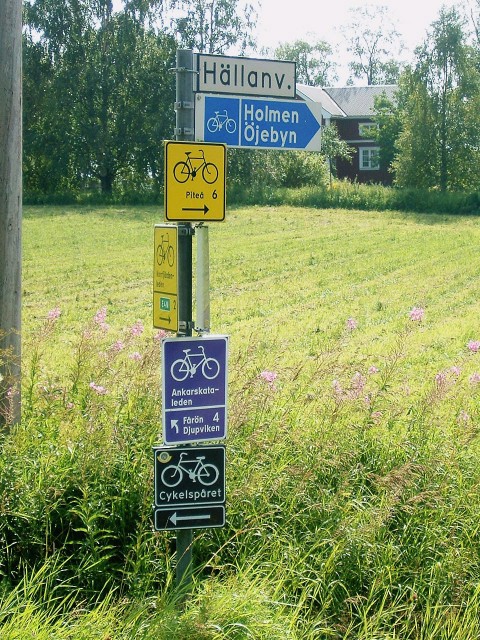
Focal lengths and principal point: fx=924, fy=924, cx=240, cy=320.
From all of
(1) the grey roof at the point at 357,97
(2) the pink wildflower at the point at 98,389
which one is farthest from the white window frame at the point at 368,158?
(2) the pink wildflower at the point at 98,389

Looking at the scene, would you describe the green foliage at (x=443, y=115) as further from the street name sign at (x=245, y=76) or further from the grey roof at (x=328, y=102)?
the street name sign at (x=245, y=76)

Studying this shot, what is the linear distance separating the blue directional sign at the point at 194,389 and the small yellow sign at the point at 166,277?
125mm

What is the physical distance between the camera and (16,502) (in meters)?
4.23

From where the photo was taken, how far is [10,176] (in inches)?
211

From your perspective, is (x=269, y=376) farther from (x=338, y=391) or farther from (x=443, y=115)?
(x=443, y=115)

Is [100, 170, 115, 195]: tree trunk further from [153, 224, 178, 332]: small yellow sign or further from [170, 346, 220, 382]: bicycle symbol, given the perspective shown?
[170, 346, 220, 382]: bicycle symbol

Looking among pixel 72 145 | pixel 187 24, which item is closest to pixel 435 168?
pixel 187 24

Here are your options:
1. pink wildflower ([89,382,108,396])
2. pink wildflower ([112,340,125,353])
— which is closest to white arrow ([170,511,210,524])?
pink wildflower ([89,382,108,396])

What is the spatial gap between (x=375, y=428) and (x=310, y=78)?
87.5 meters

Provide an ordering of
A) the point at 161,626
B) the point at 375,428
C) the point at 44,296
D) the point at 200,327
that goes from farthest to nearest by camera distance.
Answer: the point at 44,296 < the point at 375,428 < the point at 200,327 < the point at 161,626

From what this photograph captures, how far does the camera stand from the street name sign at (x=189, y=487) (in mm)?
3885

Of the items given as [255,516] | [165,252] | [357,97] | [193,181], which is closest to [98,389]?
[255,516]

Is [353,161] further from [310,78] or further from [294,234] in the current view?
[294,234]

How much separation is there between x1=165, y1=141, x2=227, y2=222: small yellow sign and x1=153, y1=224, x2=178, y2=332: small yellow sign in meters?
0.10
